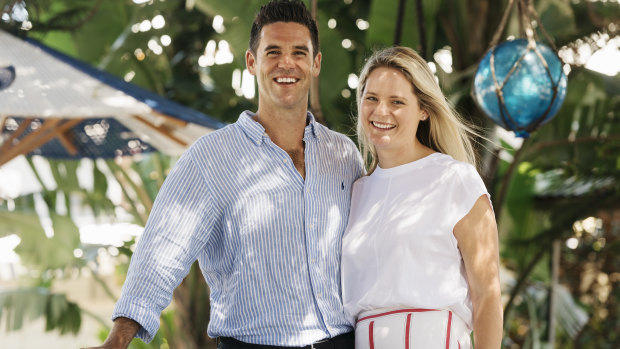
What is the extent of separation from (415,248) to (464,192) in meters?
0.20

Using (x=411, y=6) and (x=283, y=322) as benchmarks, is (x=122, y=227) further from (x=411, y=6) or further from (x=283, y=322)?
(x=283, y=322)

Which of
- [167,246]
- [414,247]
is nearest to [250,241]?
[167,246]

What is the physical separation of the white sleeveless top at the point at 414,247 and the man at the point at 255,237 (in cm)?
6

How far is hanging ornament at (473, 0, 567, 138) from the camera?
2934 millimetres

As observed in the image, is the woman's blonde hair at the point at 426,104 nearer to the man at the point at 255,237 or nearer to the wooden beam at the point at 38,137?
the man at the point at 255,237

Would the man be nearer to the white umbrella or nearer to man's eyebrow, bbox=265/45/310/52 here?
man's eyebrow, bbox=265/45/310/52

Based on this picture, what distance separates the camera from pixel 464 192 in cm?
205

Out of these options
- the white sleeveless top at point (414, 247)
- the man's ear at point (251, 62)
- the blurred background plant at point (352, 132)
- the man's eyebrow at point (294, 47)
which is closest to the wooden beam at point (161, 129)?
the blurred background plant at point (352, 132)

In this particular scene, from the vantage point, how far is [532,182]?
5914 millimetres

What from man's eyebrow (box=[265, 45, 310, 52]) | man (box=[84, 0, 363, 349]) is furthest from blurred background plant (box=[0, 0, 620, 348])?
man (box=[84, 0, 363, 349])

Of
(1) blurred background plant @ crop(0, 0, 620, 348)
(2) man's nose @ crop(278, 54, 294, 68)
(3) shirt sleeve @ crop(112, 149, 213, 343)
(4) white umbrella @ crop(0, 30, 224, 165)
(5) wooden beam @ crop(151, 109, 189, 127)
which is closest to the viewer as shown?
(3) shirt sleeve @ crop(112, 149, 213, 343)

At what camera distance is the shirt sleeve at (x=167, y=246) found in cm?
177

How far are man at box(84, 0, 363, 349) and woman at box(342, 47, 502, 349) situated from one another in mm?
75

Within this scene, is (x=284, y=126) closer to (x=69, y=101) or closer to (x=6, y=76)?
(x=69, y=101)
